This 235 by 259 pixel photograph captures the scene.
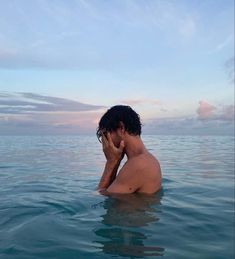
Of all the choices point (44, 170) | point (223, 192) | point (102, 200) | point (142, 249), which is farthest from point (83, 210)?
point (44, 170)

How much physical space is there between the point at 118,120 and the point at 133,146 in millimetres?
461

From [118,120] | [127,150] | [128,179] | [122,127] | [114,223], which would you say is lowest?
[114,223]

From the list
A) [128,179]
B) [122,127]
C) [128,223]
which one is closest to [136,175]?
[128,179]

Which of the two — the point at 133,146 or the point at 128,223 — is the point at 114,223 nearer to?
the point at 128,223

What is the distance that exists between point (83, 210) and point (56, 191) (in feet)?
5.91

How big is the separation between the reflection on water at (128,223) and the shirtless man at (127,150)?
168 millimetres

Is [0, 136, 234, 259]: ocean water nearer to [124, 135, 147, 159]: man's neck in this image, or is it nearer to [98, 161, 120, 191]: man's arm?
[98, 161, 120, 191]: man's arm

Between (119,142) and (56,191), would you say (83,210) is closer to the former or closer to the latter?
(119,142)

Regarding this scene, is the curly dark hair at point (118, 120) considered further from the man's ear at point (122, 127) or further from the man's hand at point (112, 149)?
the man's hand at point (112, 149)

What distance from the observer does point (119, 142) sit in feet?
18.9

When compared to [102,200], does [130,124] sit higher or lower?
higher

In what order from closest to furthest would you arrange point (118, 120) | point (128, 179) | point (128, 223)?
point (128, 223)
point (128, 179)
point (118, 120)

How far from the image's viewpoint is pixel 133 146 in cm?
561

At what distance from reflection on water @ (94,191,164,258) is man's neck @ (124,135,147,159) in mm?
632
